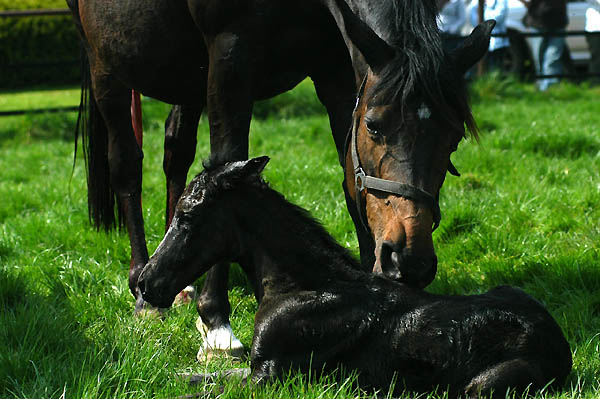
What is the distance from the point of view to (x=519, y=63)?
570 inches

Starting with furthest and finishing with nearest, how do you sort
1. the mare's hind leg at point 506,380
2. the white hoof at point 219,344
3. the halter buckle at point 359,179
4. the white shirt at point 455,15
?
the white shirt at point 455,15 → the white hoof at point 219,344 → the halter buckle at point 359,179 → the mare's hind leg at point 506,380

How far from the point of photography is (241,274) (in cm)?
452

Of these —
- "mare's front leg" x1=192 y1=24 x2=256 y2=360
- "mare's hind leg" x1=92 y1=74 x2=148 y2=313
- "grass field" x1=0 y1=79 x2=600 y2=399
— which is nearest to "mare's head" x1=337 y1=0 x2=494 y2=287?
"grass field" x1=0 y1=79 x2=600 y2=399

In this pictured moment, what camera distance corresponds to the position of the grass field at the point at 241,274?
2.89 m

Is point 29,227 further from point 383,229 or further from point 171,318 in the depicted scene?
point 383,229

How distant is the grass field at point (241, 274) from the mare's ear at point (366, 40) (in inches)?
48.2

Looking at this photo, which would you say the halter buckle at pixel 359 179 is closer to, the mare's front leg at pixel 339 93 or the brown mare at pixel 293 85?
the brown mare at pixel 293 85

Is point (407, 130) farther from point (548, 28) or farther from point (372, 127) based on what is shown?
point (548, 28)

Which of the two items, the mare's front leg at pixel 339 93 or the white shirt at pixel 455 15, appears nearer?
the mare's front leg at pixel 339 93

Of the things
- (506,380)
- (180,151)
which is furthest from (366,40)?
(180,151)

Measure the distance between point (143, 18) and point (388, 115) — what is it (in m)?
1.84

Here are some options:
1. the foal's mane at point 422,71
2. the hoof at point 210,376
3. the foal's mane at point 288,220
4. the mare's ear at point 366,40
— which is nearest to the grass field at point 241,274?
the hoof at point 210,376

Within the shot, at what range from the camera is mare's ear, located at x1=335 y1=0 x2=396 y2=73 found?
293 cm

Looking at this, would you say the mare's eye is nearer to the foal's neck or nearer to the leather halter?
the leather halter
